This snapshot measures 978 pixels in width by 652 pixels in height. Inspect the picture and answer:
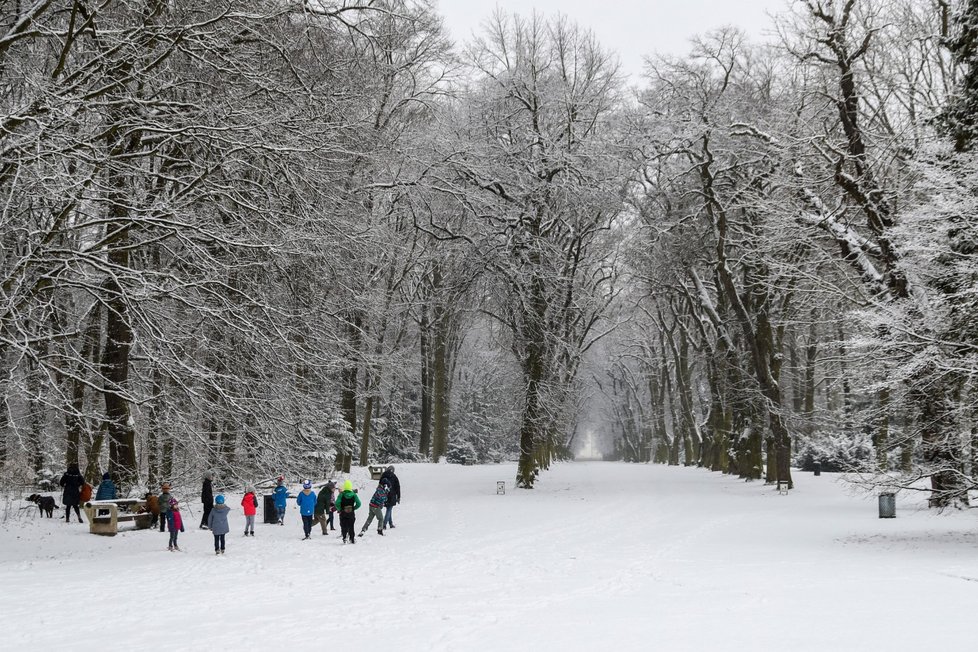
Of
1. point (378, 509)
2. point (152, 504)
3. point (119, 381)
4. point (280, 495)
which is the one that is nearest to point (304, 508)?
point (378, 509)

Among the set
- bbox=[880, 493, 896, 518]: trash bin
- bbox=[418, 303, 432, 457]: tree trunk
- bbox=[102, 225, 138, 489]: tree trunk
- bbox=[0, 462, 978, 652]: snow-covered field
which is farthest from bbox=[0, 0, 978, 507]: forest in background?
bbox=[418, 303, 432, 457]: tree trunk

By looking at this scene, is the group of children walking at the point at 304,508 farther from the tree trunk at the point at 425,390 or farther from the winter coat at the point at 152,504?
the tree trunk at the point at 425,390

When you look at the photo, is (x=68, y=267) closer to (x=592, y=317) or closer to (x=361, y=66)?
(x=361, y=66)

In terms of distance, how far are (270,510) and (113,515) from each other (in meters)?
4.46

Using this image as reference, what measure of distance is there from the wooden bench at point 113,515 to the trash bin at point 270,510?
9.78ft

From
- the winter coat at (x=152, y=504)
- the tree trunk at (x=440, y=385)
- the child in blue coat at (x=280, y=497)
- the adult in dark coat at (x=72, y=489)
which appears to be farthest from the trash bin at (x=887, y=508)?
the tree trunk at (x=440, y=385)

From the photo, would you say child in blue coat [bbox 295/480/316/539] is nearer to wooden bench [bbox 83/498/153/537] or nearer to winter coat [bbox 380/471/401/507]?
winter coat [bbox 380/471/401/507]

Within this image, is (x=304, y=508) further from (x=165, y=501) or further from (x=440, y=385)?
(x=440, y=385)

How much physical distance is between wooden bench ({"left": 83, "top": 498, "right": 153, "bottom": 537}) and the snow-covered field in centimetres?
33

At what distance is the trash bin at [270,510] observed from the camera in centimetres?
2125

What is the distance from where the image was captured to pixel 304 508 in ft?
60.7

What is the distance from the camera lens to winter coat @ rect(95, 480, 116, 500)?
1941cm

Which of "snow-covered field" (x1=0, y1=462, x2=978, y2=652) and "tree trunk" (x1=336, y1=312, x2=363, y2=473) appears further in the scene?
"tree trunk" (x1=336, y1=312, x2=363, y2=473)

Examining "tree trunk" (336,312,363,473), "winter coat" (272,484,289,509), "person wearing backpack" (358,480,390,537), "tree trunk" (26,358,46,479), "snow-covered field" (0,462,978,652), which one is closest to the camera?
"snow-covered field" (0,462,978,652)
